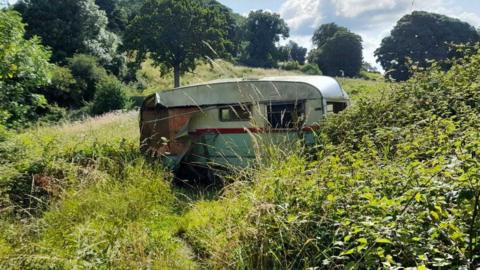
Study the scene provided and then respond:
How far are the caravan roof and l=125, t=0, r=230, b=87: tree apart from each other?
26467 mm

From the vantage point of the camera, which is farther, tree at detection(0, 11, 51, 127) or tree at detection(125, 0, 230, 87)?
tree at detection(125, 0, 230, 87)

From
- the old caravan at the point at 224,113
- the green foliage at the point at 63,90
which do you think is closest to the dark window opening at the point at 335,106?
the old caravan at the point at 224,113

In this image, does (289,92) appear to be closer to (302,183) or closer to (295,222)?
(302,183)

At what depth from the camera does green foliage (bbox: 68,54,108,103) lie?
28.7 meters

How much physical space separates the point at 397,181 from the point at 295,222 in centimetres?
84

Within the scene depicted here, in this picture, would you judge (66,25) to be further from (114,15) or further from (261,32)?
→ (261,32)

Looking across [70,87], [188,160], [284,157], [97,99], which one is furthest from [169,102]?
[70,87]

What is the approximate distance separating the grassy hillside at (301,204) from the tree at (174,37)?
2875cm

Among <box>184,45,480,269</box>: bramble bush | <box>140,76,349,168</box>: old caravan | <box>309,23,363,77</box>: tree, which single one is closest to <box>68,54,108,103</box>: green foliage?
<box>140,76,349,168</box>: old caravan

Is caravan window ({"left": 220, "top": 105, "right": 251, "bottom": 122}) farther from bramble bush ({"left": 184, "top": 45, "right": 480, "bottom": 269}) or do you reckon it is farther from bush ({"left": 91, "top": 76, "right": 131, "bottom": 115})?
bush ({"left": 91, "top": 76, "right": 131, "bottom": 115})

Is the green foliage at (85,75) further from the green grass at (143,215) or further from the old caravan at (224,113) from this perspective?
the green grass at (143,215)

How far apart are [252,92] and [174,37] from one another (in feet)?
98.2

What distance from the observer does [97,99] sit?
26078mm

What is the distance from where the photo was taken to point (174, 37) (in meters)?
35.7
